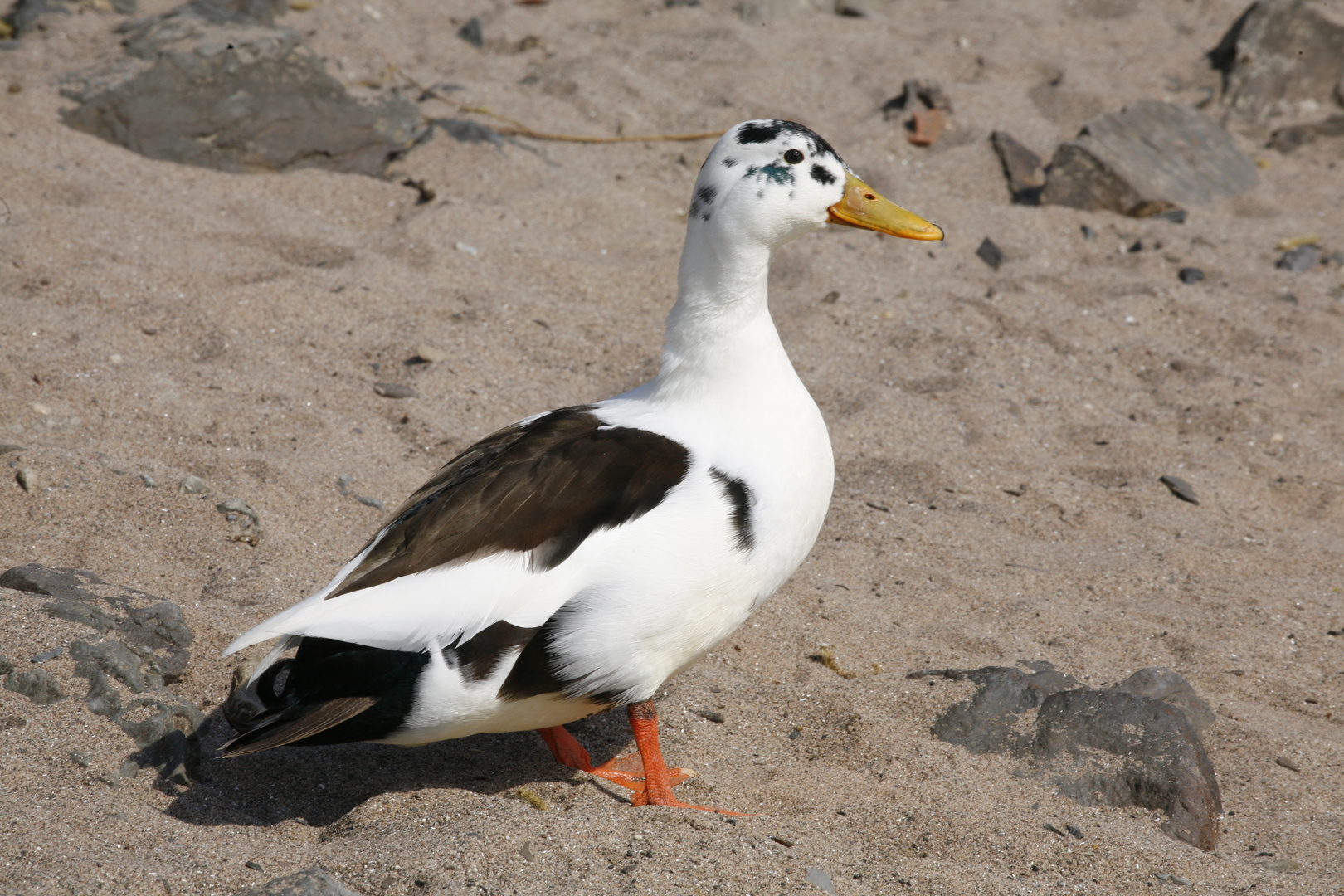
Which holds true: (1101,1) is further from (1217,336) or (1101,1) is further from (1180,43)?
(1217,336)

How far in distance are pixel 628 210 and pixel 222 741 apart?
12.3 feet

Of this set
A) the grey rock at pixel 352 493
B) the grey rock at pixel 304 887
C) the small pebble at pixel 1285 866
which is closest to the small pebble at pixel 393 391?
the grey rock at pixel 352 493

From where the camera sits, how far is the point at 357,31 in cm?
727

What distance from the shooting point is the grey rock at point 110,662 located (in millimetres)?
2836

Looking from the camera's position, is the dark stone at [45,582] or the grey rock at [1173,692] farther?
the grey rock at [1173,692]

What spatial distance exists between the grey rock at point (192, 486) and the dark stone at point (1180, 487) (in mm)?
3500

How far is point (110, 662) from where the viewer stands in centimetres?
286

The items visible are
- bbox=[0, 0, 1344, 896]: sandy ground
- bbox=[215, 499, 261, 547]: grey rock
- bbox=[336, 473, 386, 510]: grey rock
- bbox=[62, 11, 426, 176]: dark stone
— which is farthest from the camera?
bbox=[62, 11, 426, 176]: dark stone

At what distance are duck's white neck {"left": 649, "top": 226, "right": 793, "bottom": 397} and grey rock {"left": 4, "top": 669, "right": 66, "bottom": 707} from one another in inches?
64.8

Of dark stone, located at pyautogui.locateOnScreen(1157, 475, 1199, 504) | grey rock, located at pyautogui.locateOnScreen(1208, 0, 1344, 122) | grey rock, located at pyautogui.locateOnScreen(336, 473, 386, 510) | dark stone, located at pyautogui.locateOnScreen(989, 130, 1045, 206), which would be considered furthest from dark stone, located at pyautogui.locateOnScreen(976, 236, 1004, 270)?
grey rock, located at pyautogui.locateOnScreen(336, 473, 386, 510)

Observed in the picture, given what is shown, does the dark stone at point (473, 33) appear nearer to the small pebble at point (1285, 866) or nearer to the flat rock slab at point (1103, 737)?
the flat rock slab at point (1103, 737)

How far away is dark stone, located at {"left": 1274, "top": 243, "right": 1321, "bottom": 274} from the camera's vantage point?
19.3 feet

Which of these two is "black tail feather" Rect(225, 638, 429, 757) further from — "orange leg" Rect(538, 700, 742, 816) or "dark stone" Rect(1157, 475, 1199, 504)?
"dark stone" Rect(1157, 475, 1199, 504)

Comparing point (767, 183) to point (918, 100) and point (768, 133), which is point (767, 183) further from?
point (918, 100)
